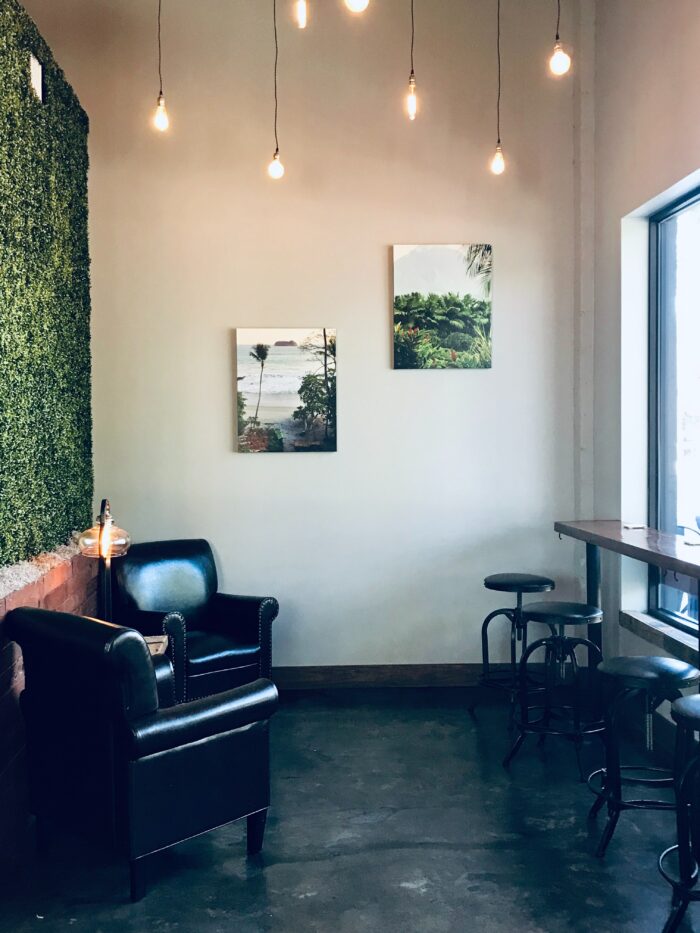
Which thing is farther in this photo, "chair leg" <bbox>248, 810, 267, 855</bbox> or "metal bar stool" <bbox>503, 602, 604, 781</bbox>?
"metal bar stool" <bbox>503, 602, 604, 781</bbox>

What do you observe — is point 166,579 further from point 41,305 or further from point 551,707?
point 551,707

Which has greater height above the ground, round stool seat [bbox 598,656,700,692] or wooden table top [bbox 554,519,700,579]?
wooden table top [bbox 554,519,700,579]

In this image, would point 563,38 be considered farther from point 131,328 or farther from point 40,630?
point 40,630

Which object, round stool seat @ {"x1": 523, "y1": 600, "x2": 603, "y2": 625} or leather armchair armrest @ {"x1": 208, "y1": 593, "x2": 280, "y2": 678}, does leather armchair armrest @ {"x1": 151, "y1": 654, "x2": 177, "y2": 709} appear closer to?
leather armchair armrest @ {"x1": 208, "y1": 593, "x2": 280, "y2": 678}

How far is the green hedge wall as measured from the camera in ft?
11.2

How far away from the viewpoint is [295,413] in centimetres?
507

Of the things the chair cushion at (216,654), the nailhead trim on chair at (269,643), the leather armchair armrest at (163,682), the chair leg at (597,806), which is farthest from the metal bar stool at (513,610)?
the leather armchair armrest at (163,682)

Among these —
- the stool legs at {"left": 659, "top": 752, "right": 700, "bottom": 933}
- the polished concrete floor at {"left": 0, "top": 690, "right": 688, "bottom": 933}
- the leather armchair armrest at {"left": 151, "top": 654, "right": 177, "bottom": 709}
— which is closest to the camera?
the stool legs at {"left": 659, "top": 752, "right": 700, "bottom": 933}

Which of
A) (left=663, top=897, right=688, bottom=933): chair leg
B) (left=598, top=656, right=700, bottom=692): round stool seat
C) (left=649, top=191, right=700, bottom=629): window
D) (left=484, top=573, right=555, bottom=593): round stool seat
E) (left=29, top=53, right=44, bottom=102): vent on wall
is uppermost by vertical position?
(left=29, top=53, right=44, bottom=102): vent on wall

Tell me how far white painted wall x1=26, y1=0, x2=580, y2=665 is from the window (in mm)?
382

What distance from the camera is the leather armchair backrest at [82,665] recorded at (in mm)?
2643

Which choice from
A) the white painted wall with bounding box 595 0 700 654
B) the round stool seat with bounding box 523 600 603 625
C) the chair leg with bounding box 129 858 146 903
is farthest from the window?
the chair leg with bounding box 129 858 146 903

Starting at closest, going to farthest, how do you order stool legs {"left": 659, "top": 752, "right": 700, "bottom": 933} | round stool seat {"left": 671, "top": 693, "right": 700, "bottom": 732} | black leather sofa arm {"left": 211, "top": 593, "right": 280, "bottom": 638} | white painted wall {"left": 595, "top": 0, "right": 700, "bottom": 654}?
round stool seat {"left": 671, "top": 693, "right": 700, "bottom": 732}, stool legs {"left": 659, "top": 752, "right": 700, "bottom": 933}, white painted wall {"left": 595, "top": 0, "right": 700, "bottom": 654}, black leather sofa arm {"left": 211, "top": 593, "right": 280, "bottom": 638}

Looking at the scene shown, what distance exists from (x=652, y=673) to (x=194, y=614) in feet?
8.64
